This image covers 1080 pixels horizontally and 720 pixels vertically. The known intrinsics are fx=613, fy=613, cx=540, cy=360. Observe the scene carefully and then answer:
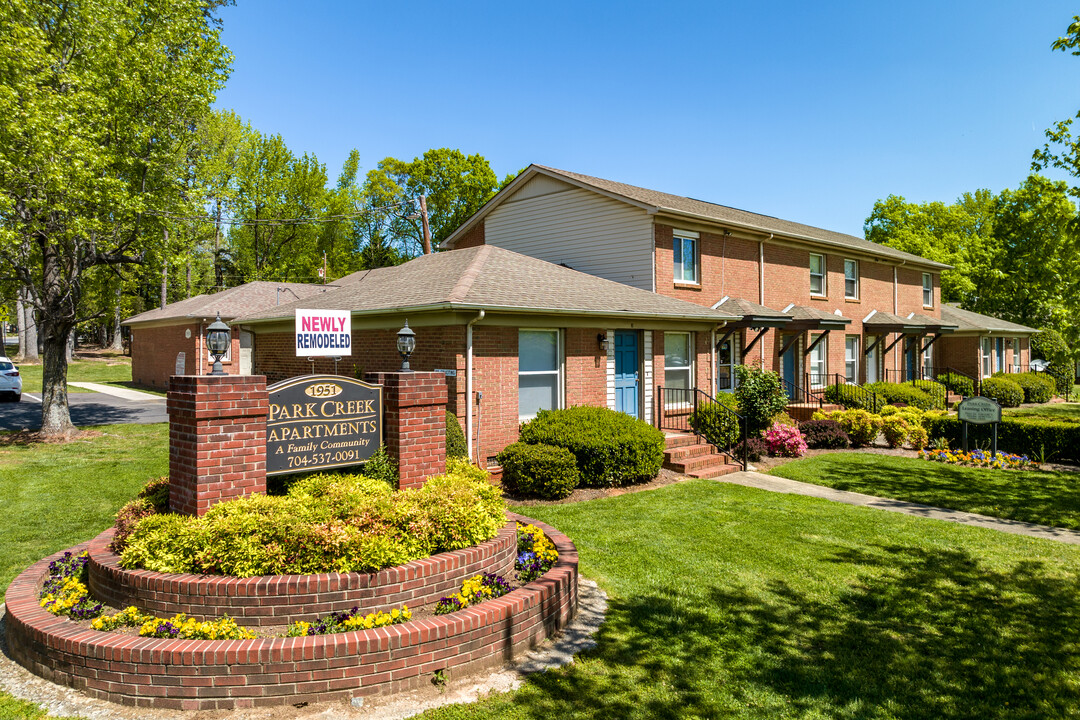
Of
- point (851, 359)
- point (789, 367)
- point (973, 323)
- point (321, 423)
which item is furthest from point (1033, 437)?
point (973, 323)

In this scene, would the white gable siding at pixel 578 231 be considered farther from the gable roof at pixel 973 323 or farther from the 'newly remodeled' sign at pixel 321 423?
the gable roof at pixel 973 323

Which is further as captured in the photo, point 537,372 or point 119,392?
point 119,392

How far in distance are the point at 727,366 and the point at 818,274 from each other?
646 centimetres

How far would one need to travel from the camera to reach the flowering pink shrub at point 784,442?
14.6 meters

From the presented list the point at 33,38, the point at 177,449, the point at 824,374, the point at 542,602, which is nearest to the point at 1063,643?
the point at 542,602

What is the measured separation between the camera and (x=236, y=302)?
83.9 ft

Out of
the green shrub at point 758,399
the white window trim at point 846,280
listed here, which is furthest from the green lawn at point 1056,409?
the green shrub at point 758,399

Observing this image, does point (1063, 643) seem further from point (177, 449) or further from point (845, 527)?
point (177, 449)

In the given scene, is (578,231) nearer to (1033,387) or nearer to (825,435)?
(825,435)

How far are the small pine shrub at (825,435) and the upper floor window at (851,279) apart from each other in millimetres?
8781

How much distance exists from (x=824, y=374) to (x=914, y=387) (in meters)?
3.39

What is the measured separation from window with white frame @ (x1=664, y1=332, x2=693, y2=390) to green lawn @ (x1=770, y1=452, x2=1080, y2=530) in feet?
10.3

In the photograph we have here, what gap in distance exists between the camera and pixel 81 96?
1305cm

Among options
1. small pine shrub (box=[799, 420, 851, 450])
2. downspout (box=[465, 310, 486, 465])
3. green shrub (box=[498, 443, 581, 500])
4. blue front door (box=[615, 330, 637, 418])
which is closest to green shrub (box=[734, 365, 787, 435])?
small pine shrub (box=[799, 420, 851, 450])
